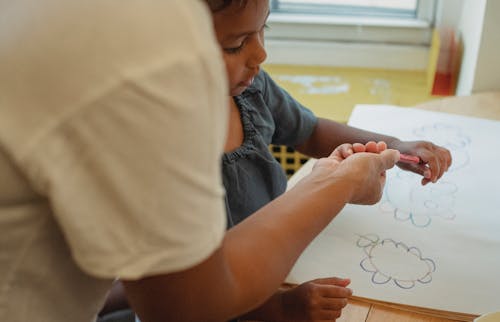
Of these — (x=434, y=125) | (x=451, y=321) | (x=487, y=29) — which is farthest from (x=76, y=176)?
(x=487, y=29)

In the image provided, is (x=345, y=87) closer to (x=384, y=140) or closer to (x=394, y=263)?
(x=384, y=140)

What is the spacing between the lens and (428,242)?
0.66 meters

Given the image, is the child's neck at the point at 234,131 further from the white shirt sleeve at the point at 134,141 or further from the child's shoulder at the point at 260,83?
the white shirt sleeve at the point at 134,141

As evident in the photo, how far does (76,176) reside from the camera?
0.99ft

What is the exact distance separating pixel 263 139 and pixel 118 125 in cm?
45

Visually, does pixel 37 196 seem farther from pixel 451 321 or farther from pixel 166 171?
pixel 451 321

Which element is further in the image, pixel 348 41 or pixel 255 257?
pixel 348 41

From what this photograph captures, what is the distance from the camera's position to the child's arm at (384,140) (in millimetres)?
763

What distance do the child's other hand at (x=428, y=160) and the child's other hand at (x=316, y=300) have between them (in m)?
0.25

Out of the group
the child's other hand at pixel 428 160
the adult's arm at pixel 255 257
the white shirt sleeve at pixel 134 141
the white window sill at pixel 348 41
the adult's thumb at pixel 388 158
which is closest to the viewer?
the white shirt sleeve at pixel 134 141

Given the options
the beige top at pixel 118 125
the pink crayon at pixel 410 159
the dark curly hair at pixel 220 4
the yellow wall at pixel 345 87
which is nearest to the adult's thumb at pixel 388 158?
the pink crayon at pixel 410 159

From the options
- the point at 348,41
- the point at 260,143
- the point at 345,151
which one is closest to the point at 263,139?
the point at 260,143

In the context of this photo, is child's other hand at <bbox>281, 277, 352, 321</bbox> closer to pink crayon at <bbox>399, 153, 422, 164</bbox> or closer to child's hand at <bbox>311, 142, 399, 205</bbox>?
child's hand at <bbox>311, 142, 399, 205</bbox>

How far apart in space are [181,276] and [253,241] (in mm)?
92
